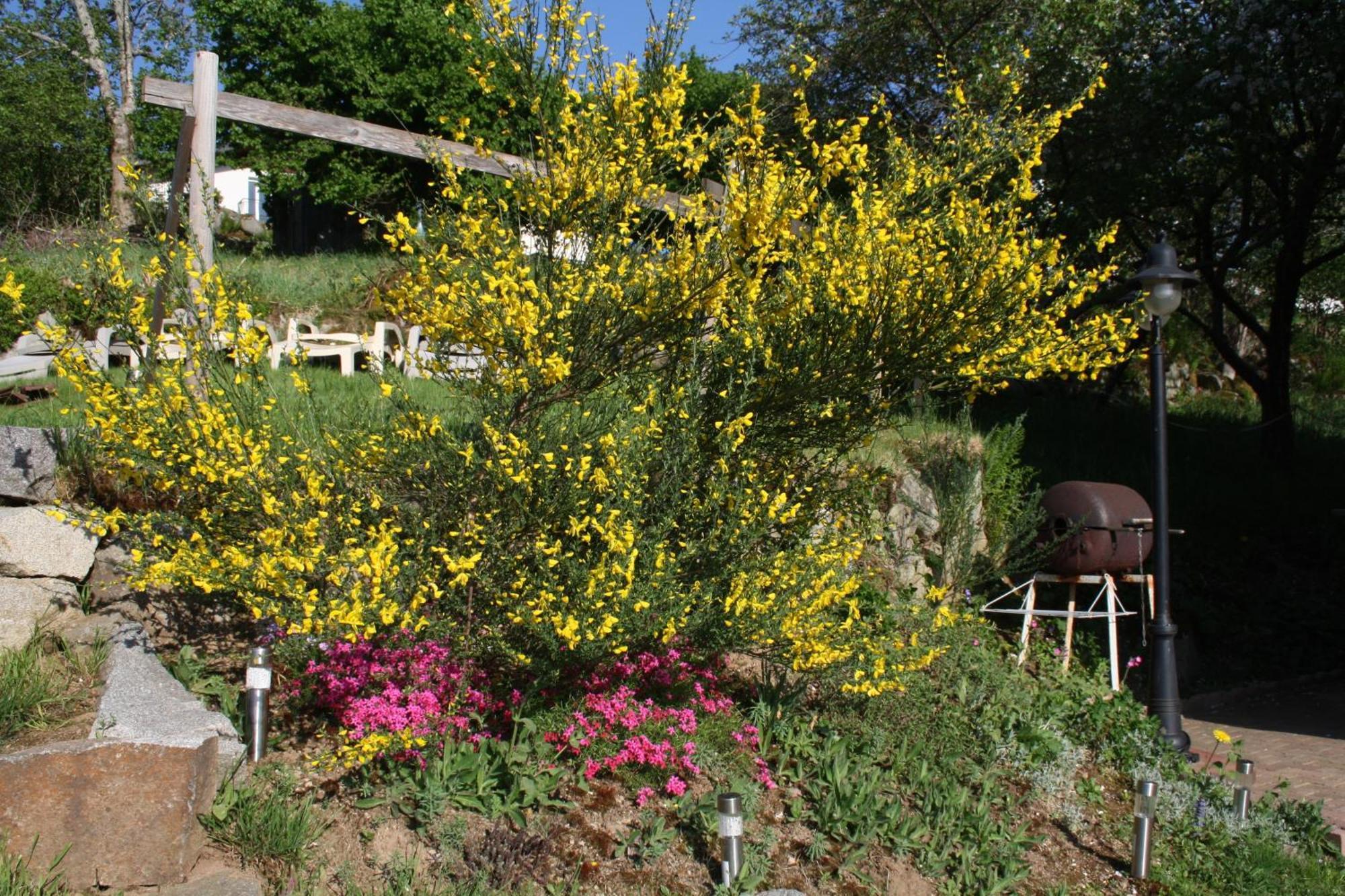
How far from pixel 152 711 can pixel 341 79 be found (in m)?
15.0

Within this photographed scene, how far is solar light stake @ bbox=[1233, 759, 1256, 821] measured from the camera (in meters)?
5.11

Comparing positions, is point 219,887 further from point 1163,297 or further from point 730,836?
point 1163,297

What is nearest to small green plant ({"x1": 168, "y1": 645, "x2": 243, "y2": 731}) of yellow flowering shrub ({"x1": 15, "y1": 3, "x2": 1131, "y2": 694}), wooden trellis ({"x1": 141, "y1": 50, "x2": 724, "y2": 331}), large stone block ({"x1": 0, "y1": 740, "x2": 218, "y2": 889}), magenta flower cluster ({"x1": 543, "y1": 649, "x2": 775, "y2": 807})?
yellow flowering shrub ({"x1": 15, "y1": 3, "x2": 1131, "y2": 694})

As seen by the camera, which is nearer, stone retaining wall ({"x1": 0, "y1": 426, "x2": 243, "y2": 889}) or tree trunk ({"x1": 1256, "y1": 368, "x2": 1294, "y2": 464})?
stone retaining wall ({"x1": 0, "y1": 426, "x2": 243, "y2": 889})

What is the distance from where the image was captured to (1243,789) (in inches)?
201

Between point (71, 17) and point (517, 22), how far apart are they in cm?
2719

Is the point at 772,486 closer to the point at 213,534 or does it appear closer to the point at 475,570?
the point at 475,570

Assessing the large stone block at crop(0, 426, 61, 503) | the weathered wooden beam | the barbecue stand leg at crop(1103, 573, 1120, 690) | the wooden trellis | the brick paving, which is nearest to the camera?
the large stone block at crop(0, 426, 61, 503)

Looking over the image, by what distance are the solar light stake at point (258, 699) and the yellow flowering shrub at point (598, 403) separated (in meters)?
0.23

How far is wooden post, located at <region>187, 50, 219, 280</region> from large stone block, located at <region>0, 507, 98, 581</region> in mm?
1341

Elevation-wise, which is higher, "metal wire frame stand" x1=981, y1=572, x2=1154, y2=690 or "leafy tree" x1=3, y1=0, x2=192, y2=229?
"leafy tree" x1=3, y1=0, x2=192, y2=229

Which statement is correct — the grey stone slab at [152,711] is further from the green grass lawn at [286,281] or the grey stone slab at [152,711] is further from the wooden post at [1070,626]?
the wooden post at [1070,626]

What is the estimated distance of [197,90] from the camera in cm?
541

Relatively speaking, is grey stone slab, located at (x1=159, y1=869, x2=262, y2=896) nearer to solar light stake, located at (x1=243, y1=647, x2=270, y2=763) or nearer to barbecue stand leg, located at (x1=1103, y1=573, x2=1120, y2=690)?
solar light stake, located at (x1=243, y1=647, x2=270, y2=763)
